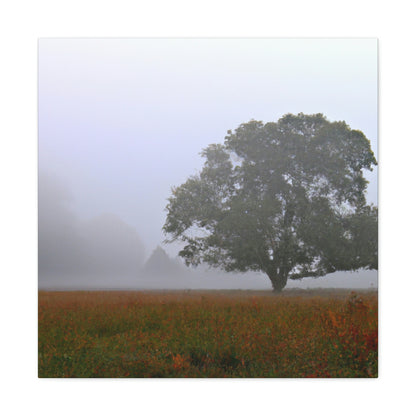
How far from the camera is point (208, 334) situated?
6.62 metres

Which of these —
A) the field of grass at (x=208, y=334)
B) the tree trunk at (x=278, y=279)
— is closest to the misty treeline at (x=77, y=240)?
the field of grass at (x=208, y=334)

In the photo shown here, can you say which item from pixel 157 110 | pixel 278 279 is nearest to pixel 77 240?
pixel 157 110

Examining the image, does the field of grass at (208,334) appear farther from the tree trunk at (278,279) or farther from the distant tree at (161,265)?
the distant tree at (161,265)

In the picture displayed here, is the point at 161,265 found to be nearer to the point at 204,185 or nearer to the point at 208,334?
the point at 208,334

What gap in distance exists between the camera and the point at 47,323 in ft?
22.7

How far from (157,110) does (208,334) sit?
353cm

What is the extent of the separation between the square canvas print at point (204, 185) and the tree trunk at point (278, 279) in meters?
0.02

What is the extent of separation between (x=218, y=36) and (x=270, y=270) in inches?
149

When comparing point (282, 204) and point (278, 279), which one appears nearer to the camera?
point (278, 279)

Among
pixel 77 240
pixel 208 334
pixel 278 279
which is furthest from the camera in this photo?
pixel 278 279

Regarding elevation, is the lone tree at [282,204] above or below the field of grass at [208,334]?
above

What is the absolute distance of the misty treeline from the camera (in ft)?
23.0

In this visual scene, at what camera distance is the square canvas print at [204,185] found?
704cm
